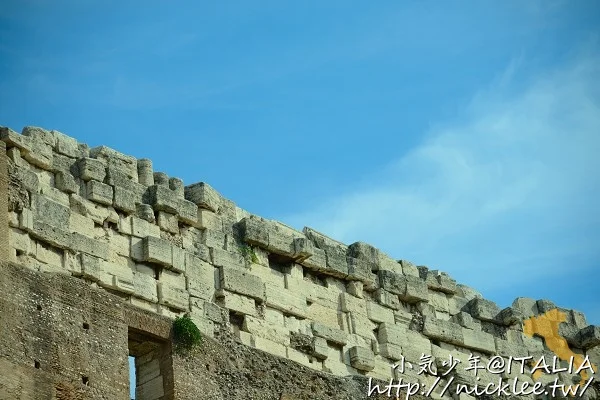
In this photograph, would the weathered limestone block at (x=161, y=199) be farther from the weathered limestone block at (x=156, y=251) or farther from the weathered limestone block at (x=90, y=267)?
the weathered limestone block at (x=90, y=267)

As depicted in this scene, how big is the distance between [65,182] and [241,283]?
13.1ft

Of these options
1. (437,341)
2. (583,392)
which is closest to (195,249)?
(437,341)

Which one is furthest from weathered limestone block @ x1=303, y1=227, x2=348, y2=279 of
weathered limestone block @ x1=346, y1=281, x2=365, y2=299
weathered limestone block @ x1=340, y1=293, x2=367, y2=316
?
weathered limestone block @ x1=340, y1=293, x2=367, y2=316

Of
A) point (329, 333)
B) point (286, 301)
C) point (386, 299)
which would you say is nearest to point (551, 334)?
point (386, 299)

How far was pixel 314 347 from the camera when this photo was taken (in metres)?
31.6

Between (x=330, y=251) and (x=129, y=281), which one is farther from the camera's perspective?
(x=330, y=251)

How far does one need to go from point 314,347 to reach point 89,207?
528cm

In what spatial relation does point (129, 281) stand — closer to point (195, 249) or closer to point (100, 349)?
point (195, 249)

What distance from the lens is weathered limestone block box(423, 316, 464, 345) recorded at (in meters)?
34.8

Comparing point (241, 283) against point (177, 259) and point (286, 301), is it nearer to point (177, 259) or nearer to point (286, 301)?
point (286, 301)

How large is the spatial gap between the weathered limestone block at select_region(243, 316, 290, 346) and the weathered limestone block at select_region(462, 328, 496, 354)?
560 cm

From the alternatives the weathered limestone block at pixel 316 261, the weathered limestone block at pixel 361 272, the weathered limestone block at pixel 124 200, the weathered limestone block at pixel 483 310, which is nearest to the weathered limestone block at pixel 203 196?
the weathered limestone block at pixel 124 200

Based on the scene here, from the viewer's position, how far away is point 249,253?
31734 mm

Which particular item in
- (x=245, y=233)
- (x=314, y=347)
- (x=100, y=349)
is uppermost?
(x=245, y=233)
